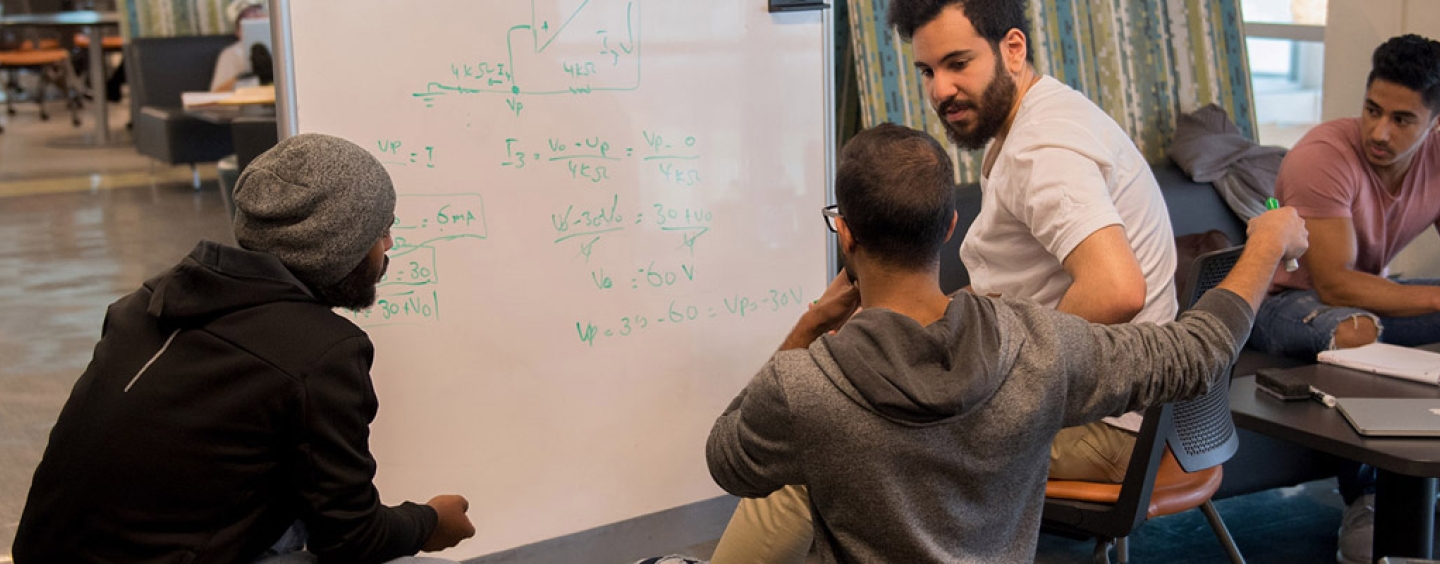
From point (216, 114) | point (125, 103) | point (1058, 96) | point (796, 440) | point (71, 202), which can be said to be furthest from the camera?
point (125, 103)

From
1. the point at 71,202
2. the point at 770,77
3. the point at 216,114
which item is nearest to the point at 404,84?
the point at 770,77

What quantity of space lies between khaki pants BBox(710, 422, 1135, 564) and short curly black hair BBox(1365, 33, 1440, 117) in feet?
4.83

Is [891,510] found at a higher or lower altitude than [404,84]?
lower

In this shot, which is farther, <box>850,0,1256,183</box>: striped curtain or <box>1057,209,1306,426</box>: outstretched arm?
<box>850,0,1256,183</box>: striped curtain

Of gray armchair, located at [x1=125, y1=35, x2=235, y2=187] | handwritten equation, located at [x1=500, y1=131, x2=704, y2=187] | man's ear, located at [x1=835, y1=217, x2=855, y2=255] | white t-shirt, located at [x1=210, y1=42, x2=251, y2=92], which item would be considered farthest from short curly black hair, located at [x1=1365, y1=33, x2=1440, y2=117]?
white t-shirt, located at [x1=210, y1=42, x2=251, y2=92]

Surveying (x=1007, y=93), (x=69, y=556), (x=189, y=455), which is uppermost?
(x=1007, y=93)

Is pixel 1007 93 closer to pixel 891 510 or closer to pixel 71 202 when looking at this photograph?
pixel 891 510

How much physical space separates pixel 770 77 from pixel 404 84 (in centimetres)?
95

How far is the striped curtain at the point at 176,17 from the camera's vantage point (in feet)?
31.6

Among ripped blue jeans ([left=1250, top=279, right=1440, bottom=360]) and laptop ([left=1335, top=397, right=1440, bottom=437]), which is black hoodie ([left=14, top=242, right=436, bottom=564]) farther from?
ripped blue jeans ([left=1250, top=279, right=1440, bottom=360])

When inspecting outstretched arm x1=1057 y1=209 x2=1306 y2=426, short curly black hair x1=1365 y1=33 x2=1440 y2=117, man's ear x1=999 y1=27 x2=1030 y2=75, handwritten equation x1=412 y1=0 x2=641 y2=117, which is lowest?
outstretched arm x1=1057 y1=209 x2=1306 y2=426

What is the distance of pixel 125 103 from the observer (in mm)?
12867

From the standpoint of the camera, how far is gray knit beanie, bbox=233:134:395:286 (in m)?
1.80

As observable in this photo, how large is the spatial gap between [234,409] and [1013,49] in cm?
147
